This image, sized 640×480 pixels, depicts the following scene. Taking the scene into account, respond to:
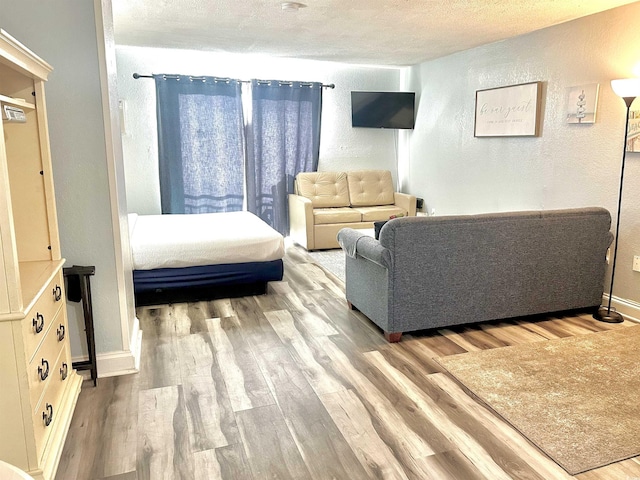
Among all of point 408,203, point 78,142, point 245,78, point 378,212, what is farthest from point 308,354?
point 245,78

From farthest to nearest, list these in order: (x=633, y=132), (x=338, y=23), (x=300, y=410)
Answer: (x=338, y=23)
(x=633, y=132)
(x=300, y=410)

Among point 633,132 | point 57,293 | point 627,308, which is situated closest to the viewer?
point 57,293

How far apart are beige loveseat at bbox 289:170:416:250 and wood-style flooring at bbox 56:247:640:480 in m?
2.22

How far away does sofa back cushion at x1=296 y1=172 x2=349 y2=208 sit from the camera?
240 inches

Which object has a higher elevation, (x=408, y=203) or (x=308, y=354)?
(x=408, y=203)

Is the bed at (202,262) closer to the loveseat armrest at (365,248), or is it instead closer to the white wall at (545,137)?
the loveseat armrest at (365,248)

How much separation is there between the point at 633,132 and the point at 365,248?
2093 mm

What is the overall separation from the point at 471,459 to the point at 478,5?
3.07 metres

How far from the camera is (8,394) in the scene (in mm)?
1656

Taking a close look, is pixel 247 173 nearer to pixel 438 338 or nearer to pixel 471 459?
pixel 438 338

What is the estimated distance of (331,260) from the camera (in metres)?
5.31

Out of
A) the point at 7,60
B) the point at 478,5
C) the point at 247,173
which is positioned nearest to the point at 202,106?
the point at 247,173

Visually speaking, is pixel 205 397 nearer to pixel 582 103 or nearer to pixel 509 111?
pixel 582 103

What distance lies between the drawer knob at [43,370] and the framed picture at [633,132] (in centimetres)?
379
